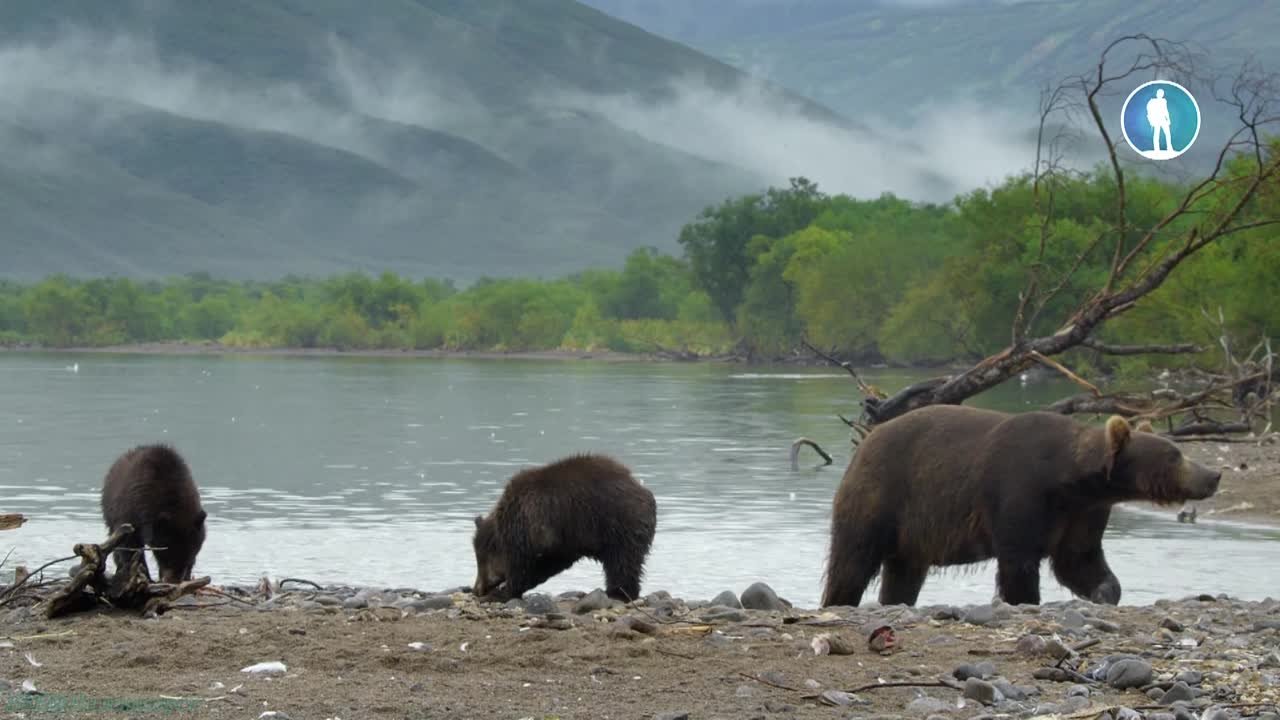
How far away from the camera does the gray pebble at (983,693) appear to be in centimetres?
→ 804

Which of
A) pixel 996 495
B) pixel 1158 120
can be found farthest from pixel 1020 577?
pixel 1158 120

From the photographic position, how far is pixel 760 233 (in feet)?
412

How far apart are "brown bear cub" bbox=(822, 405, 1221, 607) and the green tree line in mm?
29649

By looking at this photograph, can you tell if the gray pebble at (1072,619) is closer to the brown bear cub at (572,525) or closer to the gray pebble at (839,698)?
the gray pebble at (839,698)

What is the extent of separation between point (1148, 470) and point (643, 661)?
373 centimetres

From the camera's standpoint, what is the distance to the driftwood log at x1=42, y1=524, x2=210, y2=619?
33.5ft

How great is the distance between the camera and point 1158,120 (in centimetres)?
2134

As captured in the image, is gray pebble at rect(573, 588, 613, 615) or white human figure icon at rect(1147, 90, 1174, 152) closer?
gray pebble at rect(573, 588, 613, 615)

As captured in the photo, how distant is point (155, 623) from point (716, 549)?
987 cm

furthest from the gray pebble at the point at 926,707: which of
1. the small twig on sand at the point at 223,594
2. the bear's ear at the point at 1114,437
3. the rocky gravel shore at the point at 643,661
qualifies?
the small twig on sand at the point at 223,594

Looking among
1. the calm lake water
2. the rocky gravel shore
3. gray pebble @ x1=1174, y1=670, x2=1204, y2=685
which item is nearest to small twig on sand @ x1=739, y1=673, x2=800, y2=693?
the rocky gravel shore

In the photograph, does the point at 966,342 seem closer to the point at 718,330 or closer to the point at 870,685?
the point at 718,330

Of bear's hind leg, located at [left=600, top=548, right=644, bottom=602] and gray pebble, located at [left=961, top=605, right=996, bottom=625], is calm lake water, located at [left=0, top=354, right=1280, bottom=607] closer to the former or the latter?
bear's hind leg, located at [left=600, top=548, right=644, bottom=602]

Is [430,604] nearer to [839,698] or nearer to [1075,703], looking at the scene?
[839,698]
